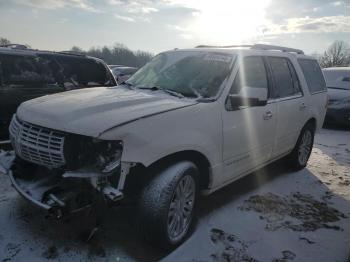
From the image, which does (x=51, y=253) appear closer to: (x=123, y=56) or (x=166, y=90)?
(x=166, y=90)

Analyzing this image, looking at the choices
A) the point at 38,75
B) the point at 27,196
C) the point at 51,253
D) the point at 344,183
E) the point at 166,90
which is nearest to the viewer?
the point at 27,196

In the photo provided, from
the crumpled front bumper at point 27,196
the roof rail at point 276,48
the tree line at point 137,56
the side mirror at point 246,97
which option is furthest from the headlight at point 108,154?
the tree line at point 137,56

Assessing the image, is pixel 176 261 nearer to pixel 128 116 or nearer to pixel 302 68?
pixel 128 116

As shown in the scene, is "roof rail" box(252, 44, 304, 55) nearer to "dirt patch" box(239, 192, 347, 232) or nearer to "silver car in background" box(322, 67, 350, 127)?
"dirt patch" box(239, 192, 347, 232)

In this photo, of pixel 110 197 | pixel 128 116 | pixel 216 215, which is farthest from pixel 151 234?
pixel 216 215

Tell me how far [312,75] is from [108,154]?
4.26 meters

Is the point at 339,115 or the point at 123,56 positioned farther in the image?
the point at 123,56

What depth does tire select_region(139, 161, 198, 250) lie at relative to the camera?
10.3ft

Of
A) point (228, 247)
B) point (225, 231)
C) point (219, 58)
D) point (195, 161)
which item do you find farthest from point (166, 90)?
point (228, 247)

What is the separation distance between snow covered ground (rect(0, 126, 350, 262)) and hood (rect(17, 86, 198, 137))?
0.71 meters

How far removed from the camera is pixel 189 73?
4.27m

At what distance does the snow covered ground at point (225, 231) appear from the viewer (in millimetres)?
3385

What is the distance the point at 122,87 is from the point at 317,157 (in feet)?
14.4

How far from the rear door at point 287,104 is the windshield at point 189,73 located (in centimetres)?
101
